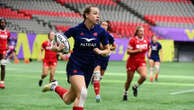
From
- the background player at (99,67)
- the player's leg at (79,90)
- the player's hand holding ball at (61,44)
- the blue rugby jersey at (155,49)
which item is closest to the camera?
the player's leg at (79,90)

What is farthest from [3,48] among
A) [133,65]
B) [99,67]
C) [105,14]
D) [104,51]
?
[105,14]

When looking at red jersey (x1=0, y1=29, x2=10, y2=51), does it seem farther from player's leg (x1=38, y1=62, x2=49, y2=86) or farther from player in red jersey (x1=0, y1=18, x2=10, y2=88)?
player's leg (x1=38, y1=62, x2=49, y2=86)

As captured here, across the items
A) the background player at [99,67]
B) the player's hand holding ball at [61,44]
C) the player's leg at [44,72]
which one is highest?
the player's hand holding ball at [61,44]

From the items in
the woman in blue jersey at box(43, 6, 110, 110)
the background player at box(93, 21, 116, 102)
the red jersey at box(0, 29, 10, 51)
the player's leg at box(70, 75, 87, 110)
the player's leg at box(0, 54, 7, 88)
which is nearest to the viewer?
the player's leg at box(70, 75, 87, 110)

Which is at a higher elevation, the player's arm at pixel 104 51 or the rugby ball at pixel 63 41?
the rugby ball at pixel 63 41

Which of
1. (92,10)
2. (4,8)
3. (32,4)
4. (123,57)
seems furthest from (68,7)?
(92,10)

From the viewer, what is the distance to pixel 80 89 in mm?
7504

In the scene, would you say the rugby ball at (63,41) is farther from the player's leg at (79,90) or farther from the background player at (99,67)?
the background player at (99,67)

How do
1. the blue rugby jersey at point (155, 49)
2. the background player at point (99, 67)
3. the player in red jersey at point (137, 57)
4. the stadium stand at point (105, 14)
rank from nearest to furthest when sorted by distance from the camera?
the background player at point (99, 67) < the player in red jersey at point (137, 57) < the blue rugby jersey at point (155, 49) < the stadium stand at point (105, 14)

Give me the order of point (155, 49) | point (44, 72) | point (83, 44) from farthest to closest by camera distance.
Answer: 1. point (155, 49)
2. point (44, 72)
3. point (83, 44)

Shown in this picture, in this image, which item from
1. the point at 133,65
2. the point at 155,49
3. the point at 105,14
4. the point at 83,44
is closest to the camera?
the point at 83,44

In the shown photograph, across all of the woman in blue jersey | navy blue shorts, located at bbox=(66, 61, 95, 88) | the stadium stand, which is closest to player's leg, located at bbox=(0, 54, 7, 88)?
the woman in blue jersey

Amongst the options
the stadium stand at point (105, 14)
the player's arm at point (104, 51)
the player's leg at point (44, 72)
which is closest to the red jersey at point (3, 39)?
the player's leg at point (44, 72)

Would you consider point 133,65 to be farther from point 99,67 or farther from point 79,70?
point 79,70
